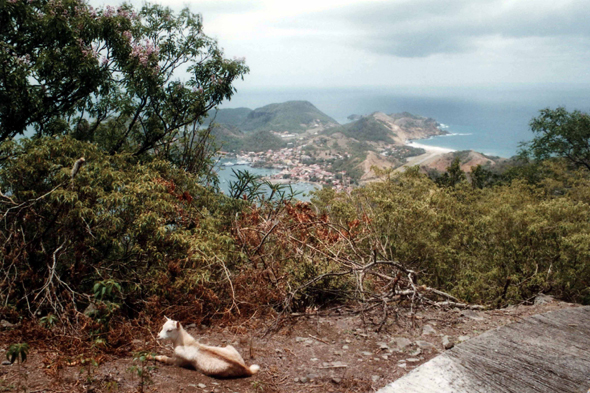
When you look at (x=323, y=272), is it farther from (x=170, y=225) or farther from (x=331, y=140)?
(x=331, y=140)

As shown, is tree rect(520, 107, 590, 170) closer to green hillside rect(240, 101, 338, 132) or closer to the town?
the town

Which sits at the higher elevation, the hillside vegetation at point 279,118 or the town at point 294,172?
the hillside vegetation at point 279,118

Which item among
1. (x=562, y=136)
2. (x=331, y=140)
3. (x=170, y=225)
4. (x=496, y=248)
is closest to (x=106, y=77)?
(x=170, y=225)

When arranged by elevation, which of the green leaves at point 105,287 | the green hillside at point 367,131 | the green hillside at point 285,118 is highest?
the green hillside at point 285,118

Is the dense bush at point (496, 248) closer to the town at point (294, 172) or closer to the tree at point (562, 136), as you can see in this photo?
the town at point (294, 172)

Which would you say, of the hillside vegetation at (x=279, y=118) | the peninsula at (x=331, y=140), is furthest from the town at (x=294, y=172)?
the hillside vegetation at (x=279, y=118)

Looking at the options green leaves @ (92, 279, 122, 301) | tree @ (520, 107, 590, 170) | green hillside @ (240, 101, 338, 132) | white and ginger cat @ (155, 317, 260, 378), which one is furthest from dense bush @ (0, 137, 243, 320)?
green hillside @ (240, 101, 338, 132)

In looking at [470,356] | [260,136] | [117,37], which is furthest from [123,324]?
[260,136]
